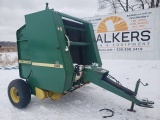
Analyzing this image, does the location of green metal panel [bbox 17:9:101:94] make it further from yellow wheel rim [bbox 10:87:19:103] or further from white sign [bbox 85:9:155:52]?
white sign [bbox 85:9:155:52]

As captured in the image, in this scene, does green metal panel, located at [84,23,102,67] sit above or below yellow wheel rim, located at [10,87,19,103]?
above

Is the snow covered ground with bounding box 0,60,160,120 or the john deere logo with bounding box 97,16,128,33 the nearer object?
the snow covered ground with bounding box 0,60,160,120

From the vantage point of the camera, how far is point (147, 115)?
3193 millimetres

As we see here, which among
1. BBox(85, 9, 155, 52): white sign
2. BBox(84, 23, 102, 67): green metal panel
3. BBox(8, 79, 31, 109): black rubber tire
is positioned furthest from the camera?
BBox(85, 9, 155, 52): white sign

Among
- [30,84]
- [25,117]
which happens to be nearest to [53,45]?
[30,84]

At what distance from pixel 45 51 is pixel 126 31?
7513 millimetres

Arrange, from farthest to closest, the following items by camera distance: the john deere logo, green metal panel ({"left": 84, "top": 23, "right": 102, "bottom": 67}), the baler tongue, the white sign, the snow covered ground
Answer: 1. the john deere logo
2. the white sign
3. green metal panel ({"left": 84, "top": 23, "right": 102, "bottom": 67})
4. the snow covered ground
5. the baler tongue

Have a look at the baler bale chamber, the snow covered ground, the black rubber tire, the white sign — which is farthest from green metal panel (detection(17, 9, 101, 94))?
the white sign

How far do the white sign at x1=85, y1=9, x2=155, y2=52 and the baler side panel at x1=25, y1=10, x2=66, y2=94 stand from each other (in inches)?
288

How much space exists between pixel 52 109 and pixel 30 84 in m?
0.66

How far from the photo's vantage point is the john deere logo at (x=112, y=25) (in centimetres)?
1007

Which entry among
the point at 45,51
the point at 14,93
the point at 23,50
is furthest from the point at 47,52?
the point at 14,93

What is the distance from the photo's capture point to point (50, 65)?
3209 millimetres

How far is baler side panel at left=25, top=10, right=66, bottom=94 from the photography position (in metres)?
3.10
